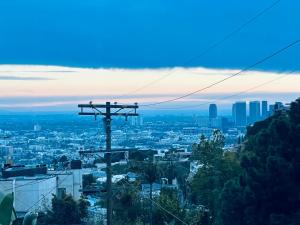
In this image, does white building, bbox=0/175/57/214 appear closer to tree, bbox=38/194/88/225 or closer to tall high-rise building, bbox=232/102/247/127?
tree, bbox=38/194/88/225

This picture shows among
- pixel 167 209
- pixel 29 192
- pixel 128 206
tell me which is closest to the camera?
pixel 167 209

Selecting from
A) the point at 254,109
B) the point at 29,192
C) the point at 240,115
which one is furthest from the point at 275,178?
the point at 240,115

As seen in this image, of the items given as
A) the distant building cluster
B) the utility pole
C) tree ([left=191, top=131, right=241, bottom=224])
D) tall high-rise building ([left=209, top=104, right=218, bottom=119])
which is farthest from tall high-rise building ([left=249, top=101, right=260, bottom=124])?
the utility pole

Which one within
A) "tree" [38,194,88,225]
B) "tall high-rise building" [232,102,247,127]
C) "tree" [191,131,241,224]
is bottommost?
"tree" [38,194,88,225]

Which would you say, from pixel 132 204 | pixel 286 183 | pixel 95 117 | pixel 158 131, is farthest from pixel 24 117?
pixel 286 183

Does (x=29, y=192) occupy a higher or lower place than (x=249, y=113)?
lower

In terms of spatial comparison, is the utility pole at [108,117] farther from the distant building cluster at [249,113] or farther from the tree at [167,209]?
the distant building cluster at [249,113]

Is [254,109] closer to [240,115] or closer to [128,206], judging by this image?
[240,115]

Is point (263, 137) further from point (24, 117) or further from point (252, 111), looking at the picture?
point (252, 111)

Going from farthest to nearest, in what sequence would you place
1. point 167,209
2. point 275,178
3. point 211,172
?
point 211,172 → point 167,209 → point 275,178

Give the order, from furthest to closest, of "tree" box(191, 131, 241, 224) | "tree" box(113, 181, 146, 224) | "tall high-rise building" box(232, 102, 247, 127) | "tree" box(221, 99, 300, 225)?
"tall high-rise building" box(232, 102, 247, 127) → "tree" box(113, 181, 146, 224) → "tree" box(191, 131, 241, 224) → "tree" box(221, 99, 300, 225)

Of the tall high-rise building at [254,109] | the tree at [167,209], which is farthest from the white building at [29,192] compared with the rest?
the tall high-rise building at [254,109]
